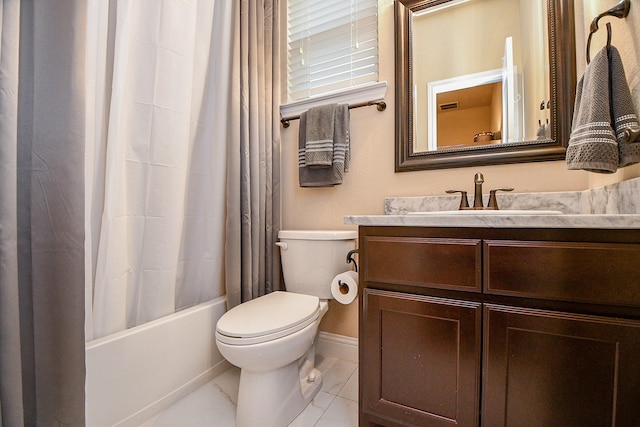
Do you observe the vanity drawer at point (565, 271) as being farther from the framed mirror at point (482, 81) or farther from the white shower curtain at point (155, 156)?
the white shower curtain at point (155, 156)

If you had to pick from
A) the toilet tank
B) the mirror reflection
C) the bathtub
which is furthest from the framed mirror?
the bathtub

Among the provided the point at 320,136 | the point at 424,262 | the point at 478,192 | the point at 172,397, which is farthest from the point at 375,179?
the point at 172,397

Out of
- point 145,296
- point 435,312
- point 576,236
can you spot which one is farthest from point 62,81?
point 576,236

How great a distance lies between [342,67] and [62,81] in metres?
1.32

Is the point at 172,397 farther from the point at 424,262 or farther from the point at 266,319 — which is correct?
the point at 424,262

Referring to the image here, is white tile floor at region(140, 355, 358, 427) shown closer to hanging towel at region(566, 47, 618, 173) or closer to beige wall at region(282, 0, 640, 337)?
beige wall at region(282, 0, 640, 337)

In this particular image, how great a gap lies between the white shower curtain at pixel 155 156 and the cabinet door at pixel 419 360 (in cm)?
88

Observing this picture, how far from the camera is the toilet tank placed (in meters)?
1.40

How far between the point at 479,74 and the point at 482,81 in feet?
0.13

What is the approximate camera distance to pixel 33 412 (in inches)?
29.7

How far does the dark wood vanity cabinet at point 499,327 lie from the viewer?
25.6 inches

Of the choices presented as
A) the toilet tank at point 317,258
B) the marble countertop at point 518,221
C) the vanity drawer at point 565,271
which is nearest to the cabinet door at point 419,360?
the vanity drawer at point 565,271

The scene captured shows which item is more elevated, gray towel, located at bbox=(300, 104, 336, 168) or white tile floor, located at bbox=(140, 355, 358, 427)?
gray towel, located at bbox=(300, 104, 336, 168)

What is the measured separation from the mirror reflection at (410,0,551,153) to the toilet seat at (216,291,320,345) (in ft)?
3.14
